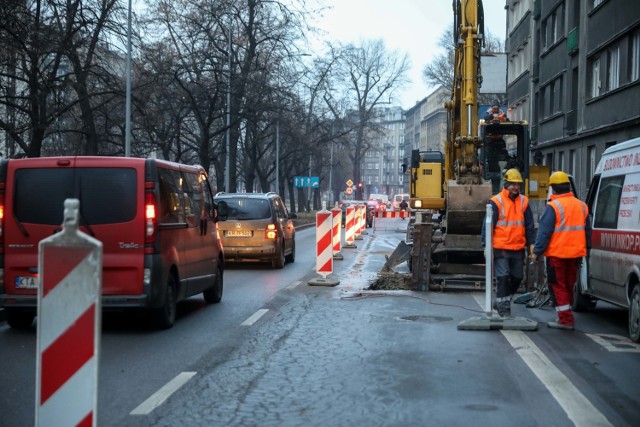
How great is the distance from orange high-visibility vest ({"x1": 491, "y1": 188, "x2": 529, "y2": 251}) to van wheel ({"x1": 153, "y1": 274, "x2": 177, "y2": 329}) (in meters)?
3.85

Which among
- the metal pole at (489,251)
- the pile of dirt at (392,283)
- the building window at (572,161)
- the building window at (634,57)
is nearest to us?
the metal pole at (489,251)

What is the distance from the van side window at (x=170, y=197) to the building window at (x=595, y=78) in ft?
84.1

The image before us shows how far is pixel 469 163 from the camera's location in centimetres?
1839

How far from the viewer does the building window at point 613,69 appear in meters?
31.2

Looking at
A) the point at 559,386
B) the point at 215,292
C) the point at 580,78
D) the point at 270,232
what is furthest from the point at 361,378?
the point at 580,78

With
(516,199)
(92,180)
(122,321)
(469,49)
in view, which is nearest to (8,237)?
(92,180)

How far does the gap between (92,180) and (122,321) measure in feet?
7.02

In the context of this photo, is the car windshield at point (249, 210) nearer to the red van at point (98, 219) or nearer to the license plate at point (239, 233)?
the license plate at point (239, 233)

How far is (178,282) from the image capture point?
1116 cm

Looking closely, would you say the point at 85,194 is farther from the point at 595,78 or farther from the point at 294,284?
the point at 595,78

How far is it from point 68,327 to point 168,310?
6488 millimetres

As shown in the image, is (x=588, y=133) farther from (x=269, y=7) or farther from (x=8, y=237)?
(x=8, y=237)

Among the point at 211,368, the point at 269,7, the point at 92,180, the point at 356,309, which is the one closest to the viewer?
the point at 211,368

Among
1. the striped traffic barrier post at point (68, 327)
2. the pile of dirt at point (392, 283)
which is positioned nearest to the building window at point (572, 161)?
the pile of dirt at point (392, 283)
